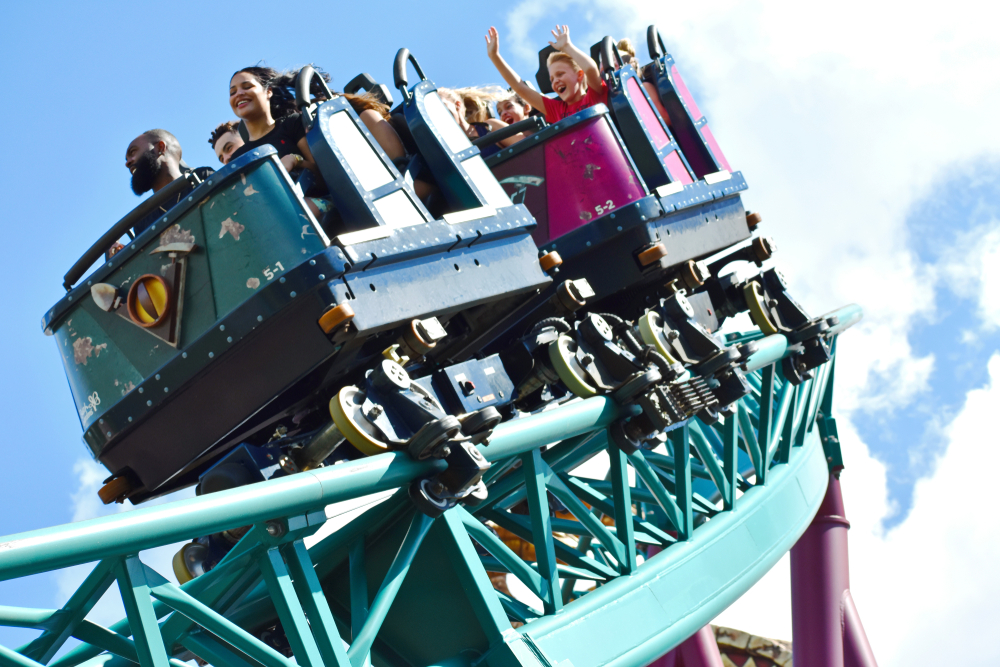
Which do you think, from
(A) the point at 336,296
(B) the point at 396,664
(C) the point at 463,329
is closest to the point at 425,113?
(C) the point at 463,329

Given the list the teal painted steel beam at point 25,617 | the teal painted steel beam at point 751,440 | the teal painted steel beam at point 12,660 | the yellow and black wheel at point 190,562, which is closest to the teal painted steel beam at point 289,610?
the teal painted steel beam at point 25,617

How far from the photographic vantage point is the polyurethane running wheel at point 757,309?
5.84 meters

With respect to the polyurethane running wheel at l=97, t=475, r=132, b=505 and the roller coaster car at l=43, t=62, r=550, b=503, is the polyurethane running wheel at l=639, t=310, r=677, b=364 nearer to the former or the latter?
the roller coaster car at l=43, t=62, r=550, b=503

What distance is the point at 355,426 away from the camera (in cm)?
279

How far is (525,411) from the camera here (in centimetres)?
490

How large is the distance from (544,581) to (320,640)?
94 centimetres

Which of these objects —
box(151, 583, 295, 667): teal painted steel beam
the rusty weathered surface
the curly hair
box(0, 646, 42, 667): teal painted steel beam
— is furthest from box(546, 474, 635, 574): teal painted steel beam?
the rusty weathered surface

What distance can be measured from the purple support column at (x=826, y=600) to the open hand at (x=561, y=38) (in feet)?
11.8

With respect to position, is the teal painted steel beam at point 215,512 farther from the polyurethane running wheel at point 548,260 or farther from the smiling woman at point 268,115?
the smiling woman at point 268,115

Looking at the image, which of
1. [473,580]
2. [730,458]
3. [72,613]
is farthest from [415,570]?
[730,458]

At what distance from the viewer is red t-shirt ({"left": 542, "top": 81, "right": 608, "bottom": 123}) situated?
526 centimetres

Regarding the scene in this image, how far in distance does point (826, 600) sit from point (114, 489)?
15.1 feet

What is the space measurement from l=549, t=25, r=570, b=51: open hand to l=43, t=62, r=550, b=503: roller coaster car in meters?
2.21

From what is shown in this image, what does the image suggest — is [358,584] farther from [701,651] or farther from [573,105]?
[701,651]
